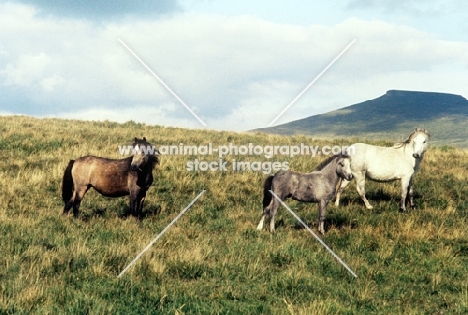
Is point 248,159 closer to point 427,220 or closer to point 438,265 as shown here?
point 427,220

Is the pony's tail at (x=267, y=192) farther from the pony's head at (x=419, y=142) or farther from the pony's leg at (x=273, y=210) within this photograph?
the pony's head at (x=419, y=142)

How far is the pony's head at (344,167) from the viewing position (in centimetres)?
936

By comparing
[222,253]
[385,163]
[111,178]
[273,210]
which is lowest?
[222,253]

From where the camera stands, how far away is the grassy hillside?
5.77 metres

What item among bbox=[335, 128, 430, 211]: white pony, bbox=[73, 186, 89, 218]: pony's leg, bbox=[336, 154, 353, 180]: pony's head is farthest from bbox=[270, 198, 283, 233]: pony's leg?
bbox=[73, 186, 89, 218]: pony's leg

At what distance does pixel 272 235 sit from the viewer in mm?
9289

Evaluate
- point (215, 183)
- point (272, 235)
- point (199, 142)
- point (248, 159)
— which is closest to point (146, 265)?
point (272, 235)

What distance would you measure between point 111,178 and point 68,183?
1216mm

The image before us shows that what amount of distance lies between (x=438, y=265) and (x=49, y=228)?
27.1 feet

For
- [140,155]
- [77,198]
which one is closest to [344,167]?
[140,155]

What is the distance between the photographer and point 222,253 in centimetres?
791

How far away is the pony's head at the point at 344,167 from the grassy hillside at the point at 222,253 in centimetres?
137

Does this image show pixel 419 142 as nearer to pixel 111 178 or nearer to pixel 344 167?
pixel 344 167

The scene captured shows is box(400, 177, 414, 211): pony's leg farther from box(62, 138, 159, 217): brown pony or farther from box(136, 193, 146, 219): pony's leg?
box(136, 193, 146, 219): pony's leg
